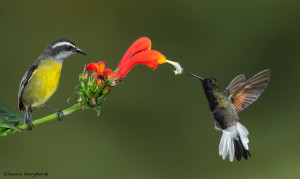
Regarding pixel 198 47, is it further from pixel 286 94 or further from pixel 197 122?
pixel 286 94

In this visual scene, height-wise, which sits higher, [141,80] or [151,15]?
[151,15]

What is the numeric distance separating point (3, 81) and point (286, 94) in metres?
2.71

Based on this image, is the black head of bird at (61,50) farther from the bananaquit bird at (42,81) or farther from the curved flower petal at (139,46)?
the curved flower petal at (139,46)

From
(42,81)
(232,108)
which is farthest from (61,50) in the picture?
(232,108)

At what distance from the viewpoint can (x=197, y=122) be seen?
4.04 m

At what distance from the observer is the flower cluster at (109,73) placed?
159 cm

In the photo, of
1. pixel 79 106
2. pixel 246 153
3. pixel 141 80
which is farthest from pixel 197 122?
pixel 79 106

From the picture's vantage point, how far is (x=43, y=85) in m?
1.73

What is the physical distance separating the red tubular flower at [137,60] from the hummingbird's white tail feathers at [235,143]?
0.64m

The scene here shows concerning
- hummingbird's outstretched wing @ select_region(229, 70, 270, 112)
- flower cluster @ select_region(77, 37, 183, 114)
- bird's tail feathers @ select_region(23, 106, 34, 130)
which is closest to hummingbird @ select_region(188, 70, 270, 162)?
hummingbird's outstretched wing @ select_region(229, 70, 270, 112)

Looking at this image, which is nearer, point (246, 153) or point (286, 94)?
point (246, 153)

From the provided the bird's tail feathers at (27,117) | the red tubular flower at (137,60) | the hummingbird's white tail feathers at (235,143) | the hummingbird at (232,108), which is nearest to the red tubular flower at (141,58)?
the red tubular flower at (137,60)

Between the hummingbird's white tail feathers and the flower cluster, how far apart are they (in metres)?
0.58

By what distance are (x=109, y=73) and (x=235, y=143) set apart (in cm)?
82
